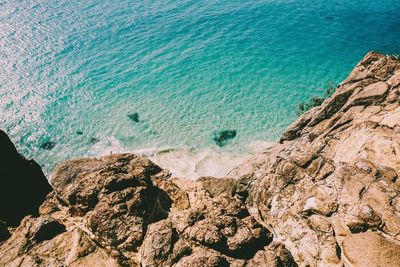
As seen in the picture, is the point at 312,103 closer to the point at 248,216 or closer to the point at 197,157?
the point at 197,157

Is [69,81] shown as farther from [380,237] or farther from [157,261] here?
[380,237]

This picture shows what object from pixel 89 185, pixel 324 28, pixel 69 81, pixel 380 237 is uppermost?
pixel 89 185

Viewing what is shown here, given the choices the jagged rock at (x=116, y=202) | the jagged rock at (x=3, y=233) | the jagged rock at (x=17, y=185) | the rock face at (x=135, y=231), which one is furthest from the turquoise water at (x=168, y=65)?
the jagged rock at (x=3, y=233)

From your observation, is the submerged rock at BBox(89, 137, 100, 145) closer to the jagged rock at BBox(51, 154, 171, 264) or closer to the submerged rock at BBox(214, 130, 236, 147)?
the submerged rock at BBox(214, 130, 236, 147)

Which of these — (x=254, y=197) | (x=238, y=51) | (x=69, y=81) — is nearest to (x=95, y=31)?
(x=69, y=81)

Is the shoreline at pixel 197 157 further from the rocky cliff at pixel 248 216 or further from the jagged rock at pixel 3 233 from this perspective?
the jagged rock at pixel 3 233

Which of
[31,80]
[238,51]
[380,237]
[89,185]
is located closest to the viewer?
[380,237]

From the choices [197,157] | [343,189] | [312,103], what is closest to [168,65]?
[197,157]
